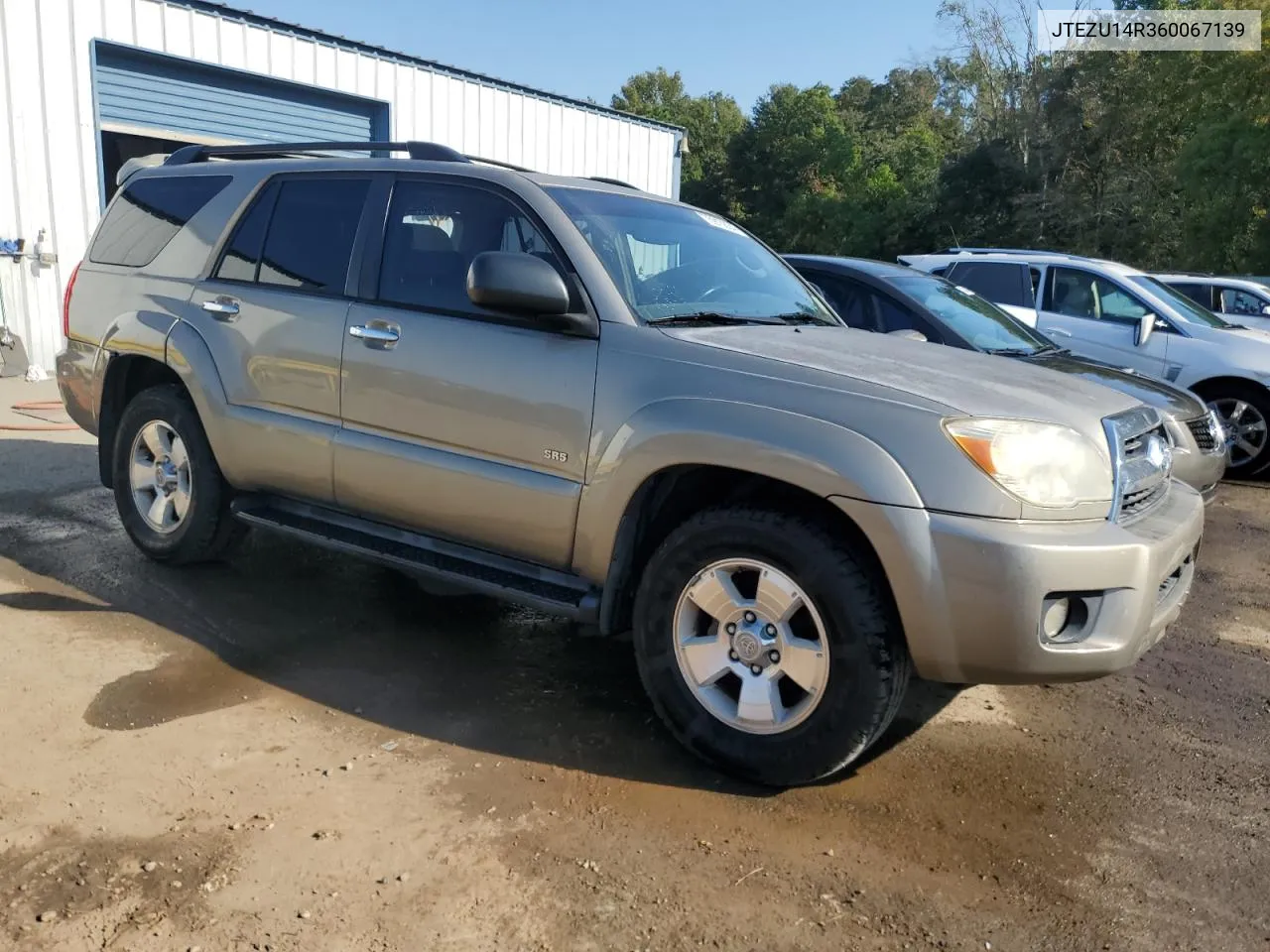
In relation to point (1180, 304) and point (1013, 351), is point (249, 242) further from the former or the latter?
point (1180, 304)

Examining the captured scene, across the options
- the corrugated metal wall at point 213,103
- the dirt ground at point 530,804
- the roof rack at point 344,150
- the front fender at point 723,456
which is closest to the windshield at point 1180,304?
the dirt ground at point 530,804

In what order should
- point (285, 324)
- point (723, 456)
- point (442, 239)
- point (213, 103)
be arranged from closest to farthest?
1. point (723, 456)
2. point (442, 239)
3. point (285, 324)
4. point (213, 103)

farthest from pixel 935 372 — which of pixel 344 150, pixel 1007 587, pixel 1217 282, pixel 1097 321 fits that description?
pixel 1217 282

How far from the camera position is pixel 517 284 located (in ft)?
11.3

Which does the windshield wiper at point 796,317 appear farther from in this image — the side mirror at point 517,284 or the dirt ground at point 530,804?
the dirt ground at point 530,804

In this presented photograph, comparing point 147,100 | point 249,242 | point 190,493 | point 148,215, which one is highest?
point 147,100

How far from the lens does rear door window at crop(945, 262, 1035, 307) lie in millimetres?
9516

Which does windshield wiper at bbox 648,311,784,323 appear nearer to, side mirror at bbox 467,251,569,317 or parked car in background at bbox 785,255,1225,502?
side mirror at bbox 467,251,569,317

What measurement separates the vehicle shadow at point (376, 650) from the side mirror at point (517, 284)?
144 centimetres

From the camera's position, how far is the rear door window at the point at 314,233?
430 cm

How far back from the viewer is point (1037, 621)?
2861 mm

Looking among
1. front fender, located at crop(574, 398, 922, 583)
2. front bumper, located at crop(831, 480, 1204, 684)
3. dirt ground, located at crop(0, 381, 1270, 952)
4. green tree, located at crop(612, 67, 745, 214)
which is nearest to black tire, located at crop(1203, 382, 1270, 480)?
dirt ground, located at crop(0, 381, 1270, 952)

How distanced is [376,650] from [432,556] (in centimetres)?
60

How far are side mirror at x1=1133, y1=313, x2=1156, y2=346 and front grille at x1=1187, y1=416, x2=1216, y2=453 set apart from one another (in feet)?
6.34
